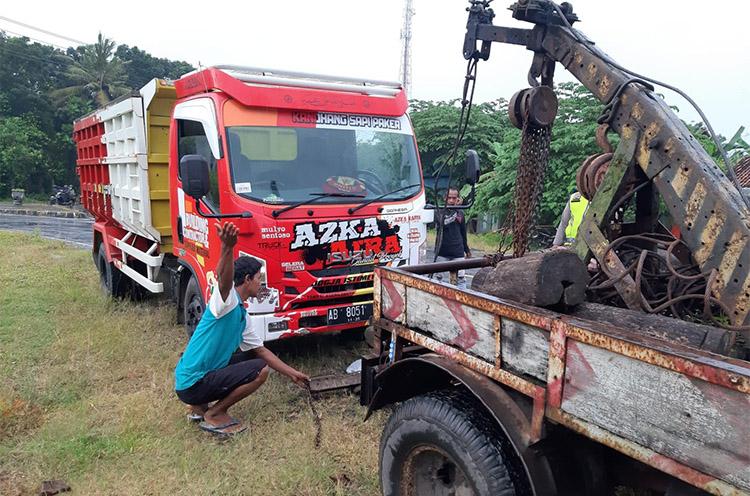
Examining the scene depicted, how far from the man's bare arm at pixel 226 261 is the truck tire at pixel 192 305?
55.2 inches

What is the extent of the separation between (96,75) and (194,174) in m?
35.5

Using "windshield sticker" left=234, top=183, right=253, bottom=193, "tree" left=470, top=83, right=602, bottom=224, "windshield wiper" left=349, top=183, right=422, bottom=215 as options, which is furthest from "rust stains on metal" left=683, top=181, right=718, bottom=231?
"tree" left=470, top=83, right=602, bottom=224

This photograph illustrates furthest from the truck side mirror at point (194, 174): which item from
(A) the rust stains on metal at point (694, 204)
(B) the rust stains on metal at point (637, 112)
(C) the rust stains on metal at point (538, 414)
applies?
(A) the rust stains on metal at point (694, 204)

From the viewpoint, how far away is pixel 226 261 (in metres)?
3.40

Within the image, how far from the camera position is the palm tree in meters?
33.9

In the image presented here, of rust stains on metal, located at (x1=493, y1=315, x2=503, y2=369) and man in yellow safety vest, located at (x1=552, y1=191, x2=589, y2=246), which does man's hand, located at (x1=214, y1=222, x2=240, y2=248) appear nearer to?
rust stains on metal, located at (x1=493, y1=315, x2=503, y2=369)

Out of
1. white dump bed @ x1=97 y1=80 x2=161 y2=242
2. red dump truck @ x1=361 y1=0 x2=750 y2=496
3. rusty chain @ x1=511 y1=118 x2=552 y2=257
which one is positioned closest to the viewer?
red dump truck @ x1=361 y1=0 x2=750 y2=496

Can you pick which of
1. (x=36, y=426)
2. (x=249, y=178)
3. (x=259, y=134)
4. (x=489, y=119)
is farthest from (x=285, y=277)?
(x=489, y=119)

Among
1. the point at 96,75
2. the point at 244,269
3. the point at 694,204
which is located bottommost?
the point at 244,269

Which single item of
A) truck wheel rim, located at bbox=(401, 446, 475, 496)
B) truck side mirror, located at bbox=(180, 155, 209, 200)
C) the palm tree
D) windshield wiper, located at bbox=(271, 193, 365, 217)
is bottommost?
truck wheel rim, located at bbox=(401, 446, 475, 496)

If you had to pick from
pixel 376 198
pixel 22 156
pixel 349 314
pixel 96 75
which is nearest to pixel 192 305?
pixel 349 314

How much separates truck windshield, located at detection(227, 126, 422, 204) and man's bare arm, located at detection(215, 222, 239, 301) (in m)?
0.97

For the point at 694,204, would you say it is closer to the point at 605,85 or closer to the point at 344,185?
the point at 605,85

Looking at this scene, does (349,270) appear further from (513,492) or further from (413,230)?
(513,492)
